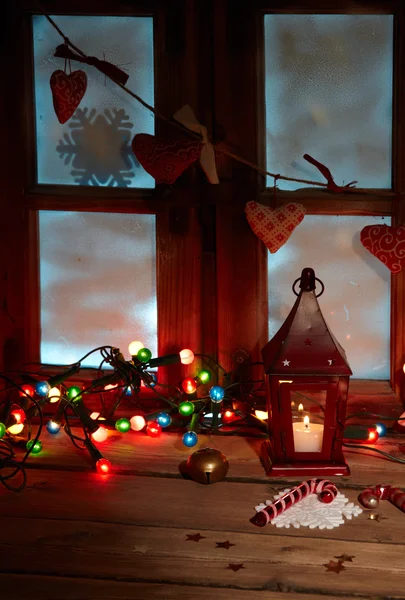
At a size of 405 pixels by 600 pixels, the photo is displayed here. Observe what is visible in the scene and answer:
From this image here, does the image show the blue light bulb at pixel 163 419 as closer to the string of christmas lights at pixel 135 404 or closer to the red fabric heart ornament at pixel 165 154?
the string of christmas lights at pixel 135 404

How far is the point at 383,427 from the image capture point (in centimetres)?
189

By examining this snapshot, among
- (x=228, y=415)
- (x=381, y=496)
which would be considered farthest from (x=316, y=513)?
(x=228, y=415)

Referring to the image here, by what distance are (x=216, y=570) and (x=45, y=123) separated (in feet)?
4.08

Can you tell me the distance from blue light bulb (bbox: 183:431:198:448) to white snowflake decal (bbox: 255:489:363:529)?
0.31m

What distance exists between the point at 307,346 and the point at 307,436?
0.21m

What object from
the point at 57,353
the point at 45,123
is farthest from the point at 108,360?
the point at 45,123

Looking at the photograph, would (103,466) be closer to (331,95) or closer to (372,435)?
(372,435)

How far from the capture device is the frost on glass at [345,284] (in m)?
1.93

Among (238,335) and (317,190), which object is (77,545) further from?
(317,190)

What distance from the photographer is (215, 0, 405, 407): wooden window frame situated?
6.08ft

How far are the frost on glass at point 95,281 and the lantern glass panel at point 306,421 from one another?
514 millimetres

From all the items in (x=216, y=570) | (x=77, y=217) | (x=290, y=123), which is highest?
(x=290, y=123)

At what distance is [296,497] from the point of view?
1.50 meters

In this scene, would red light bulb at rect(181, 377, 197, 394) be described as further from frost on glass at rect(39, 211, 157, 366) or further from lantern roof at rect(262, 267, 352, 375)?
lantern roof at rect(262, 267, 352, 375)
